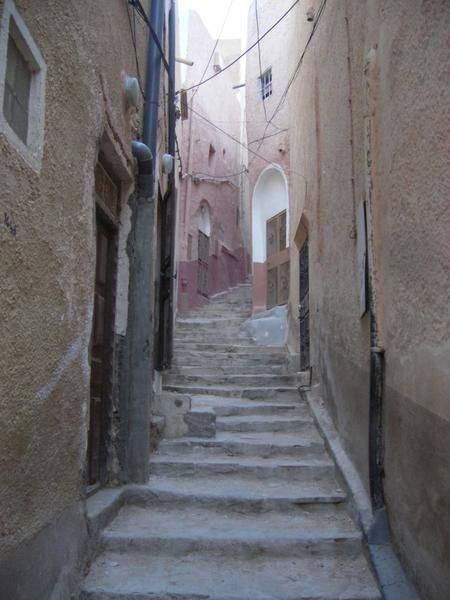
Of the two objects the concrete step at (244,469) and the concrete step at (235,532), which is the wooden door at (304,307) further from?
the concrete step at (235,532)

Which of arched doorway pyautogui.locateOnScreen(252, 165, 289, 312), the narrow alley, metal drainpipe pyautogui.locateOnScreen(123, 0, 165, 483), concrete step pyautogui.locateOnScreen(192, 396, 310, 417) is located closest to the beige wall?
the narrow alley

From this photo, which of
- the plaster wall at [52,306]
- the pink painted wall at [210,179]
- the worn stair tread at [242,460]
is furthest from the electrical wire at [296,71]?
the worn stair tread at [242,460]

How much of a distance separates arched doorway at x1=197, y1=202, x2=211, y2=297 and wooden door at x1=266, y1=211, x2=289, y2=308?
2.21m

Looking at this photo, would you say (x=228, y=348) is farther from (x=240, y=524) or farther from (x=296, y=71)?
(x=240, y=524)

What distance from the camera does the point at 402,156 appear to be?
2.96 meters

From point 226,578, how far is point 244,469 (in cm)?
137

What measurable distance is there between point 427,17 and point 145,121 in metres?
2.58

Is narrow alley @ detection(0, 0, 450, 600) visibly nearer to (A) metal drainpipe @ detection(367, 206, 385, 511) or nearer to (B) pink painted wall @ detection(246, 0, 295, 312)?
(A) metal drainpipe @ detection(367, 206, 385, 511)

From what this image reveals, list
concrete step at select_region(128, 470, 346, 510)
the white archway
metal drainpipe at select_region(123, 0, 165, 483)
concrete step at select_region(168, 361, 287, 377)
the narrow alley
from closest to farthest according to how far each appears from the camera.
A: the narrow alley, concrete step at select_region(128, 470, 346, 510), metal drainpipe at select_region(123, 0, 165, 483), concrete step at select_region(168, 361, 287, 377), the white archway

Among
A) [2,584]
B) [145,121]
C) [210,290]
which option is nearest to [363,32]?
[145,121]

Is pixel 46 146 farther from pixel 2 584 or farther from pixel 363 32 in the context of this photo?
pixel 363 32

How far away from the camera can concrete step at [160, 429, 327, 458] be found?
4.86 m

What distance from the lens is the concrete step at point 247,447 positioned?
4.86 meters

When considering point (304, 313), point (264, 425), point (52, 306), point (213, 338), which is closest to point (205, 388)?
point (264, 425)
